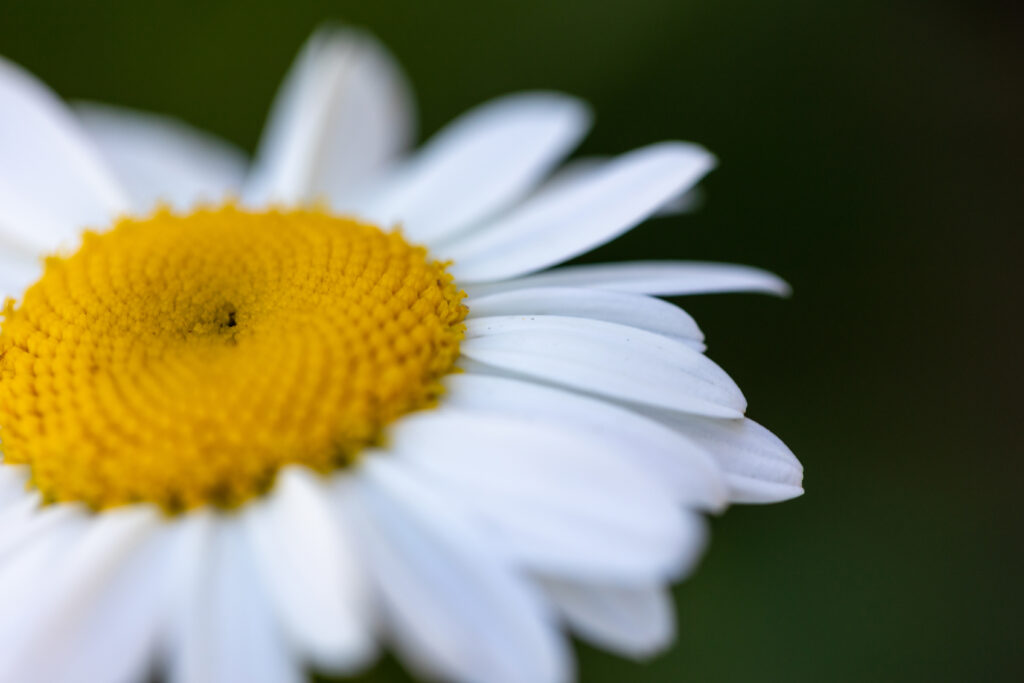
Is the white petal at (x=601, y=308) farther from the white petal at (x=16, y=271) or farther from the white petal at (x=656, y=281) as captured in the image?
the white petal at (x=16, y=271)

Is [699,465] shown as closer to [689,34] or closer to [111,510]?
[111,510]

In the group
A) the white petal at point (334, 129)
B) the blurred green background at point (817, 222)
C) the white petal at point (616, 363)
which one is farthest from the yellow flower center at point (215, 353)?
the blurred green background at point (817, 222)

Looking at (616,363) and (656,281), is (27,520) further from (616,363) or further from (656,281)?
(656,281)

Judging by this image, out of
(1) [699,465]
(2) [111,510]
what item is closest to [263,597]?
(2) [111,510]

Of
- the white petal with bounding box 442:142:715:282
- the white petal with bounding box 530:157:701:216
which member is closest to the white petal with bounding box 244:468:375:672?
the white petal with bounding box 442:142:715:282

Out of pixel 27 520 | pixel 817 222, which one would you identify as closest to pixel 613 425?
pixel 27 520
